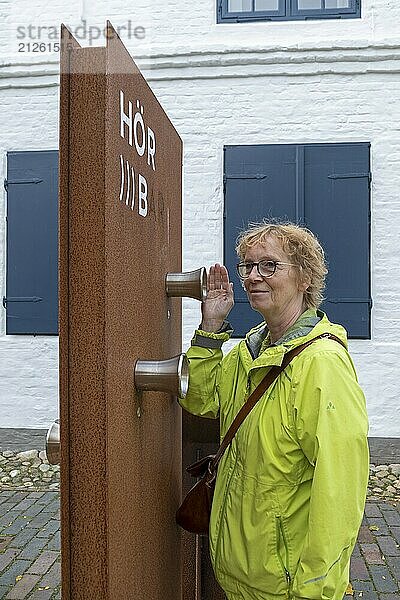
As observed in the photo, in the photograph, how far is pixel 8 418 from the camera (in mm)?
7785

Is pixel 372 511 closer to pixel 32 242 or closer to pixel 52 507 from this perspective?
pixel 52 507

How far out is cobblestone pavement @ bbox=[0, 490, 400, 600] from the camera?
3.95m

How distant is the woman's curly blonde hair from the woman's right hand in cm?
13

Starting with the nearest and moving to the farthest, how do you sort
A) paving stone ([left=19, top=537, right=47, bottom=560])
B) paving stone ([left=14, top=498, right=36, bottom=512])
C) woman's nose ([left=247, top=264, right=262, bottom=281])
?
woman's nose ([left=247, top=264, right=262, bottom=281])
paving stone ([left=19, top=537, right=47, bottom=560])
paving stone ([left=14, top=498, right=36, bottom=512])

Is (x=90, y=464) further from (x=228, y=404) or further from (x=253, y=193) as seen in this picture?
(x=253, y=193)

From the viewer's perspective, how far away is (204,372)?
6.84 ft

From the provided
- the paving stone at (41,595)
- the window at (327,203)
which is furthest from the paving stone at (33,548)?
the window at (327,203)

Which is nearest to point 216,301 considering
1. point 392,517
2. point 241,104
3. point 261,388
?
point 261,388

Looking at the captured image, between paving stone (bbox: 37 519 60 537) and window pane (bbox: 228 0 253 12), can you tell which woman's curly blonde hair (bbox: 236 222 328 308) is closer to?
paving stone (bbox: 37 519 60 537)

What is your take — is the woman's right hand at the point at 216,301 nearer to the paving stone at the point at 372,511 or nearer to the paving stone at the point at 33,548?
the paving stone at the point at 33,548

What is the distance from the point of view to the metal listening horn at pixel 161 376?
146 centimetres

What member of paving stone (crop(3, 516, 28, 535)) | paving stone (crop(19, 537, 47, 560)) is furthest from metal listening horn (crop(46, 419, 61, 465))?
paving stone (crop(3, 516, 28, 535))

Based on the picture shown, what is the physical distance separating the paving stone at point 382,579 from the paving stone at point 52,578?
5.51ft

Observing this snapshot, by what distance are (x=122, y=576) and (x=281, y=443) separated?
0.56m
